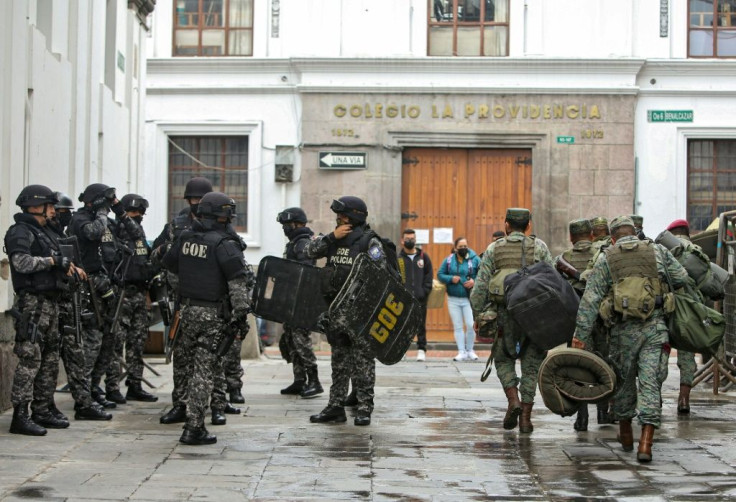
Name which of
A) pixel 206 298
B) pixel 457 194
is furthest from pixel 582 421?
pixel 457 194

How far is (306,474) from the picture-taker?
841 centimetres

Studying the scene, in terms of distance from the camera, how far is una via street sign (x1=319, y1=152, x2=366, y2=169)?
70.5ft

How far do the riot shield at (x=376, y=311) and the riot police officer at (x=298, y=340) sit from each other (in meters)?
2.48

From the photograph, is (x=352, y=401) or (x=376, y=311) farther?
(x=352, y=401)

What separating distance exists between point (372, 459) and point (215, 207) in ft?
7.36

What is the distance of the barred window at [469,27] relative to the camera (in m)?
21.8

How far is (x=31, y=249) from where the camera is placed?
9992 millimetres

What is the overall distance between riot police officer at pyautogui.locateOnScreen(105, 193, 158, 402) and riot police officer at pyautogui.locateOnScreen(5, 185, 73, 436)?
198 centimetres

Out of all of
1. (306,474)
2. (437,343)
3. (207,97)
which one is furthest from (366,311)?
(207,97)

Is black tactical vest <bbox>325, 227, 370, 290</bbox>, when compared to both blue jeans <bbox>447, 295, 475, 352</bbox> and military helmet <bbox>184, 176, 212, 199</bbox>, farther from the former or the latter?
blue jeans <bbox>447, 295, 475, 352</bbox>

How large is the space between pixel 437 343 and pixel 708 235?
7236 mm

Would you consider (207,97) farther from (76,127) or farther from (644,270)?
(644,270)

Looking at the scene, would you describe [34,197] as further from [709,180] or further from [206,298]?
[709,180]

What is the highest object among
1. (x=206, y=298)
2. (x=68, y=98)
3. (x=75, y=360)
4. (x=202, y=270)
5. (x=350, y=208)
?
(x=68, y=98)
